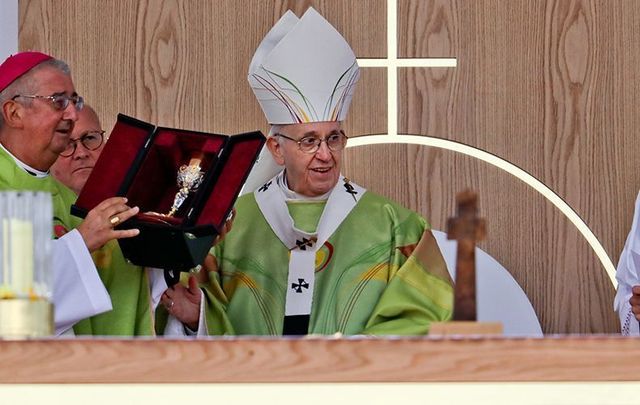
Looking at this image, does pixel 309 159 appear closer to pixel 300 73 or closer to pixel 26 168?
pixel 300 73

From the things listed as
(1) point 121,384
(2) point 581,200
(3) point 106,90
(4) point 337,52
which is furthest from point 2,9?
(1) point 121,384

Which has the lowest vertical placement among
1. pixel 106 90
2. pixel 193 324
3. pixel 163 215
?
pixel 193 324

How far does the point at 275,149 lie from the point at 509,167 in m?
1.13

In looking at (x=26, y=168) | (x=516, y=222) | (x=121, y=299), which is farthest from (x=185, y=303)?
(x=516, y=222)

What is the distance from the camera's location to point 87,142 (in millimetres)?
5414

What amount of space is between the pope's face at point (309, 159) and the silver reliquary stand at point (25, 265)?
7.75ft

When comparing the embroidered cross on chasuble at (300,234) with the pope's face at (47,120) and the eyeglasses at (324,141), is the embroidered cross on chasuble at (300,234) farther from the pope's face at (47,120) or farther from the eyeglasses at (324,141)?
the pope's face at (47,120)

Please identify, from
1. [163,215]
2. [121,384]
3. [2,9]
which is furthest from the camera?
[2,9]

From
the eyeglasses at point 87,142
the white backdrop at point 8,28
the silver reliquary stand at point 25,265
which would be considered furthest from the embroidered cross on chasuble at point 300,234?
the silver reliquary stand at point 25,265

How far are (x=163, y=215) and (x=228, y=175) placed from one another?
22 cm

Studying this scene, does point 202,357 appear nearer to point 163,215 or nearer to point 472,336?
point 472,336

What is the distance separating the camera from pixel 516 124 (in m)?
6.05

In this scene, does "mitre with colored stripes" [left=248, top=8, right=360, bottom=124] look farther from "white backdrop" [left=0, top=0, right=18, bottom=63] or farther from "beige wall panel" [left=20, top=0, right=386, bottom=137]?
"white backdrop" [left=0, top=0, right=18, bottom=63]

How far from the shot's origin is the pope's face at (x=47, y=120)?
14.9 feet
